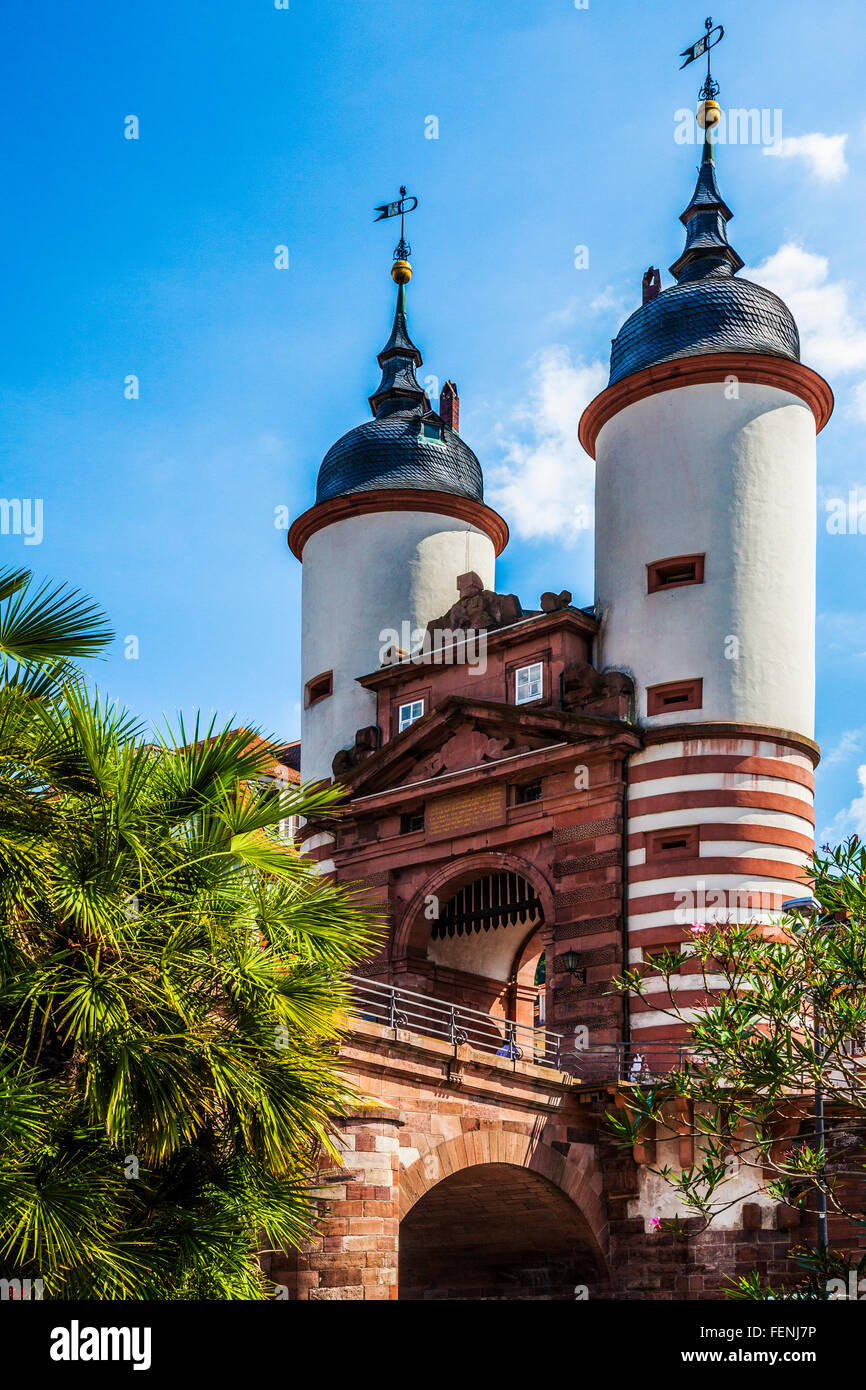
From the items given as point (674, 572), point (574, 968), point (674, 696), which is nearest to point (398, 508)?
point (674, 572)

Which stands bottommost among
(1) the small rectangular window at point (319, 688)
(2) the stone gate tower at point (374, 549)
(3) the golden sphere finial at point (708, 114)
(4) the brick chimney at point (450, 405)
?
(1) the small rectangular window at point (319, 688)

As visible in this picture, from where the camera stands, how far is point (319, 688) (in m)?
42.4

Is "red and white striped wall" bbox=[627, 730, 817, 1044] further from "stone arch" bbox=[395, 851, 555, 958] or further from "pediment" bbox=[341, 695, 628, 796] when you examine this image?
"stone arch" bbox=[395, 851, 555, 958]

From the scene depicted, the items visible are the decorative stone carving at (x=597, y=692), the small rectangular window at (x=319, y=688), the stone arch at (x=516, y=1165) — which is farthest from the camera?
the small rectangular window at (x=319, y=688)

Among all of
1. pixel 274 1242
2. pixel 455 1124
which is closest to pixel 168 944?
pixel 274 1242

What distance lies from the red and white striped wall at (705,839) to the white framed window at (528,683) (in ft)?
11.0

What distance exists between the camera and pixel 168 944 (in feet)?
47.8

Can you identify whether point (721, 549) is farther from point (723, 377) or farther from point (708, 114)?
point (708, 114)

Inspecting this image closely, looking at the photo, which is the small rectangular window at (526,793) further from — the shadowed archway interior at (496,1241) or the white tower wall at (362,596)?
the shadowed archway interior at (496,1241)

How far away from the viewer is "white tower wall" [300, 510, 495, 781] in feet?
135

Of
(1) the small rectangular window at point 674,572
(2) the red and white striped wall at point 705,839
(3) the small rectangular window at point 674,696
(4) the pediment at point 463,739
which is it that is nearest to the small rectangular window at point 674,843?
(2) the red and white striped wall at point 705,839

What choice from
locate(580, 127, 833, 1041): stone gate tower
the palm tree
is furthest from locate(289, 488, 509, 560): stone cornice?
the palm tree

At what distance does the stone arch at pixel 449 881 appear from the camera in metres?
34.7
